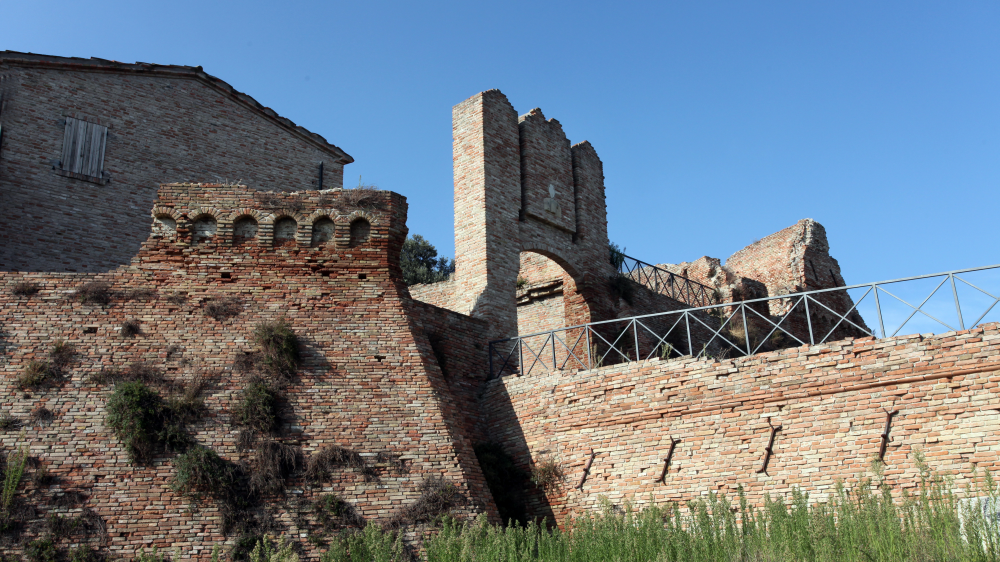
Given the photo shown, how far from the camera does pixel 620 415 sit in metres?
10.7

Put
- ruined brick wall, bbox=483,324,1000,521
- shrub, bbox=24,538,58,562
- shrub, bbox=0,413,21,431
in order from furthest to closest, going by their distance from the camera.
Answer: shrub, bbox=0,413,21,431
ruined brick wall, bbox=483,324,1000,521
shrub, bbox=24,538,58,562

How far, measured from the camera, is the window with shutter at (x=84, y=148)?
13.8 metres

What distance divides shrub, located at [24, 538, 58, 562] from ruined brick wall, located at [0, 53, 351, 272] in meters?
6.32

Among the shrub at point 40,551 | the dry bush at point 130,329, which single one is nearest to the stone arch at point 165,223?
the dry bush at point 130,329

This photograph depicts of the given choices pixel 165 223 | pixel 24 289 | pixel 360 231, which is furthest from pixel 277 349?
pixel 24 289

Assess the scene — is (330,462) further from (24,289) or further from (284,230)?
(24,289)

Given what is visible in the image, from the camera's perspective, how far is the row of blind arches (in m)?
10.8

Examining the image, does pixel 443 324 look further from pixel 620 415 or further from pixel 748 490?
pixel 748 490

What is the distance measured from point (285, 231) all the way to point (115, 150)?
17.4 feet

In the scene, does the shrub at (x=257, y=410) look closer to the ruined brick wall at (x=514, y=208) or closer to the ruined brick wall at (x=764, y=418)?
the ruined brick wall at (x=764, y=418)

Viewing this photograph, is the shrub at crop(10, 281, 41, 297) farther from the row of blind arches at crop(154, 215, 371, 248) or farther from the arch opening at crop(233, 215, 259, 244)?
the arch opening at crop(233, 215, 259, 244)

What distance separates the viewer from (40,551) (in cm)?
772

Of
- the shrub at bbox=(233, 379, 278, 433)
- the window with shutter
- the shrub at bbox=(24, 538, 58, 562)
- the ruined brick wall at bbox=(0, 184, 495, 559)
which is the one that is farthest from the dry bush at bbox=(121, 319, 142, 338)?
the window with shutter

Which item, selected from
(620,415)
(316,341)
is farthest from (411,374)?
(620,415)
